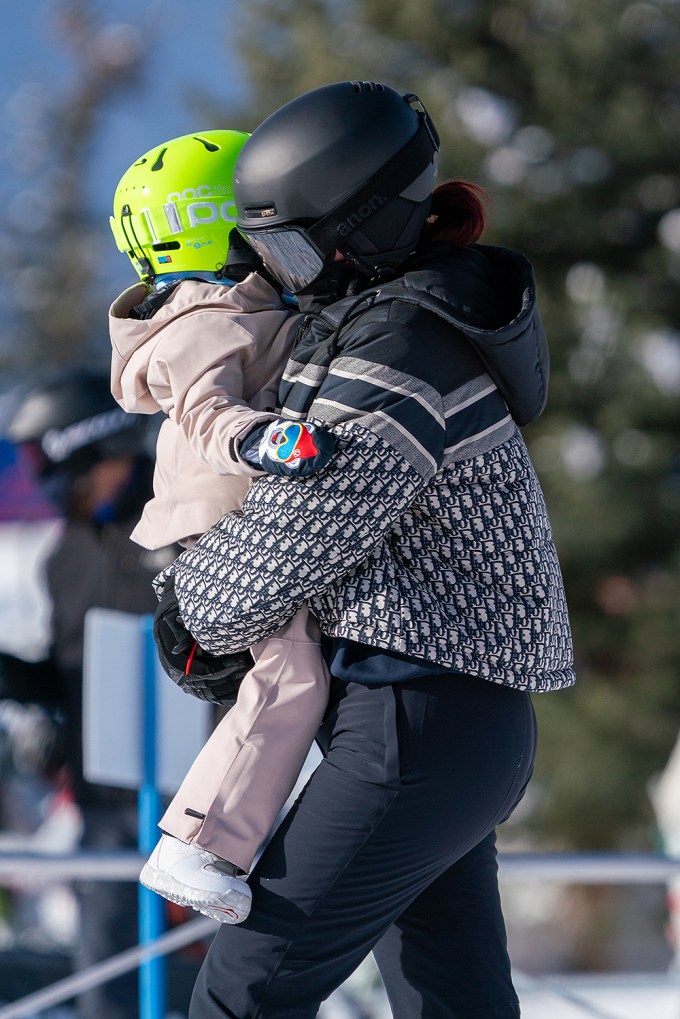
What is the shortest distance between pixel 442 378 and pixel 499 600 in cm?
30

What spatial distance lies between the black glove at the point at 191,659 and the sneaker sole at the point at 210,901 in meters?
0.27

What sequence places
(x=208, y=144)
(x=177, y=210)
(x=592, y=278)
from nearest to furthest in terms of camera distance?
1. (x=177, y=210)
2. (x=208, y=144)
3. (x=592, y=278)

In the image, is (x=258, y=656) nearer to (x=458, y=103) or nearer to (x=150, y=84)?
(x=458, y=103)

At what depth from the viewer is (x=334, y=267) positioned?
1740mm

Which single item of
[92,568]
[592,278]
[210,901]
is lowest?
[592,278]

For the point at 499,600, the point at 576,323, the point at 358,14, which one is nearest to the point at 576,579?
the point at 576,323

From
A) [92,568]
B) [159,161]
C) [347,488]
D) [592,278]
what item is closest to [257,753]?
[347,488]

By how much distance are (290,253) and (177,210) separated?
13.4 inches

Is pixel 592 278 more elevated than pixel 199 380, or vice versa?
pixel 199 380

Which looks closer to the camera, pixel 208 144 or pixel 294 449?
pixel 294 449

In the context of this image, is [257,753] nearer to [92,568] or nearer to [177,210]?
[177,210]

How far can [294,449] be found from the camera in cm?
152

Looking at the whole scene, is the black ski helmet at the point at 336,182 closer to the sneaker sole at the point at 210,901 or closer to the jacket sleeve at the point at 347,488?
the jacket sleeve at the point at 347,488

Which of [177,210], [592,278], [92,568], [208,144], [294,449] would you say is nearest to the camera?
[294,449]
